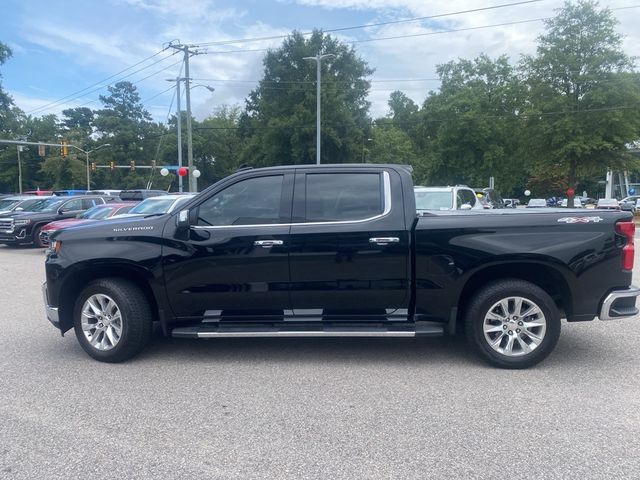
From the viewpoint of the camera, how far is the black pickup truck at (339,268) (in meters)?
4.98

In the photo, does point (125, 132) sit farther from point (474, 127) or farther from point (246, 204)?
point (246, 204)

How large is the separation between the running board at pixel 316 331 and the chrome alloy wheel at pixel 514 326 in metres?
0.49

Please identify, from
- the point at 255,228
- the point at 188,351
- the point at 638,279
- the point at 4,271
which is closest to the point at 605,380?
the point at 255,228

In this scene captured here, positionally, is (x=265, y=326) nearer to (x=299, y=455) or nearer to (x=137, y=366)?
(x=137, y=366)

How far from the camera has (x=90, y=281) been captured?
5.50 metres

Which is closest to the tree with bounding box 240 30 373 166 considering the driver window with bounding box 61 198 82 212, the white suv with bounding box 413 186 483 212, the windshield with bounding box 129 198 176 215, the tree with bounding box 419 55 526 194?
the tree with bounding box 419 55 526 194

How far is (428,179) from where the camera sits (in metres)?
44.9

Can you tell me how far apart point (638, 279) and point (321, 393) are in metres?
8.18

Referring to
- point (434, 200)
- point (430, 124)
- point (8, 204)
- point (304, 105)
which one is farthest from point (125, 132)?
point (434, 200)

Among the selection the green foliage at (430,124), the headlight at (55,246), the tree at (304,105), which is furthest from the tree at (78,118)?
the headlight at (55,246)

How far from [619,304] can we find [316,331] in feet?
9.47

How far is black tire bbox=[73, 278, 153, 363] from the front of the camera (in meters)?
5.25

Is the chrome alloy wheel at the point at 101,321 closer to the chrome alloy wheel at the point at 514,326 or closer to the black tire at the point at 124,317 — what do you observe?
the black tire at the point at 124,317

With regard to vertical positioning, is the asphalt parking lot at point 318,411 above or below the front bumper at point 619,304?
below
